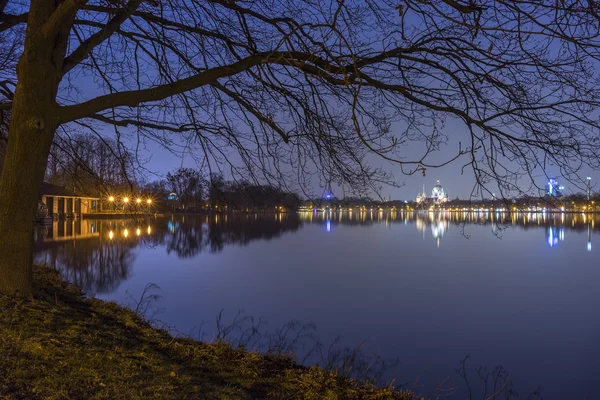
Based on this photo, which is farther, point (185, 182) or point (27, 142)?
point (185, 182)

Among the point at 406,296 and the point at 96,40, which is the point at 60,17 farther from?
the point at 406,296

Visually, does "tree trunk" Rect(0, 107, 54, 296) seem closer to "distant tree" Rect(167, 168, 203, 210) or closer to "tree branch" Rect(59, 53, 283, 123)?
"tree branch" Rect(59, 53, 283, 123)

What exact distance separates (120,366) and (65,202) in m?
54.4

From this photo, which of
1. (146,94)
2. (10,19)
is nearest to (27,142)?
(146,94)

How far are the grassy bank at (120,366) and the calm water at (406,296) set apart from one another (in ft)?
7.55

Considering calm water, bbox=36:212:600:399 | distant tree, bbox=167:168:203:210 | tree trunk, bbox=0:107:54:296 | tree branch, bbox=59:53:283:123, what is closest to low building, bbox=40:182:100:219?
calm water, bbox=36:212:600:399

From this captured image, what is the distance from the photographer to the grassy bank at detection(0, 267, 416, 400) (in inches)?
131

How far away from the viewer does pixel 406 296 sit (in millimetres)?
15516

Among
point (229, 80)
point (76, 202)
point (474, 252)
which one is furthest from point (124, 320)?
point (76, 202)

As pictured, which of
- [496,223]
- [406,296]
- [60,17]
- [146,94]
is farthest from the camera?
[406,296]

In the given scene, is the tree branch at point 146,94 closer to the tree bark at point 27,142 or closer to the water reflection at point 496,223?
the tree bark at point 27,142

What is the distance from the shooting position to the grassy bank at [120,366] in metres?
3.34

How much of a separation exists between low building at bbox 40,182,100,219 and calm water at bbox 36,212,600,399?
21.3 meters

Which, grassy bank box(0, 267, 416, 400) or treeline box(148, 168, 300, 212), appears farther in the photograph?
treeline box(148, 168, 300, 212)
